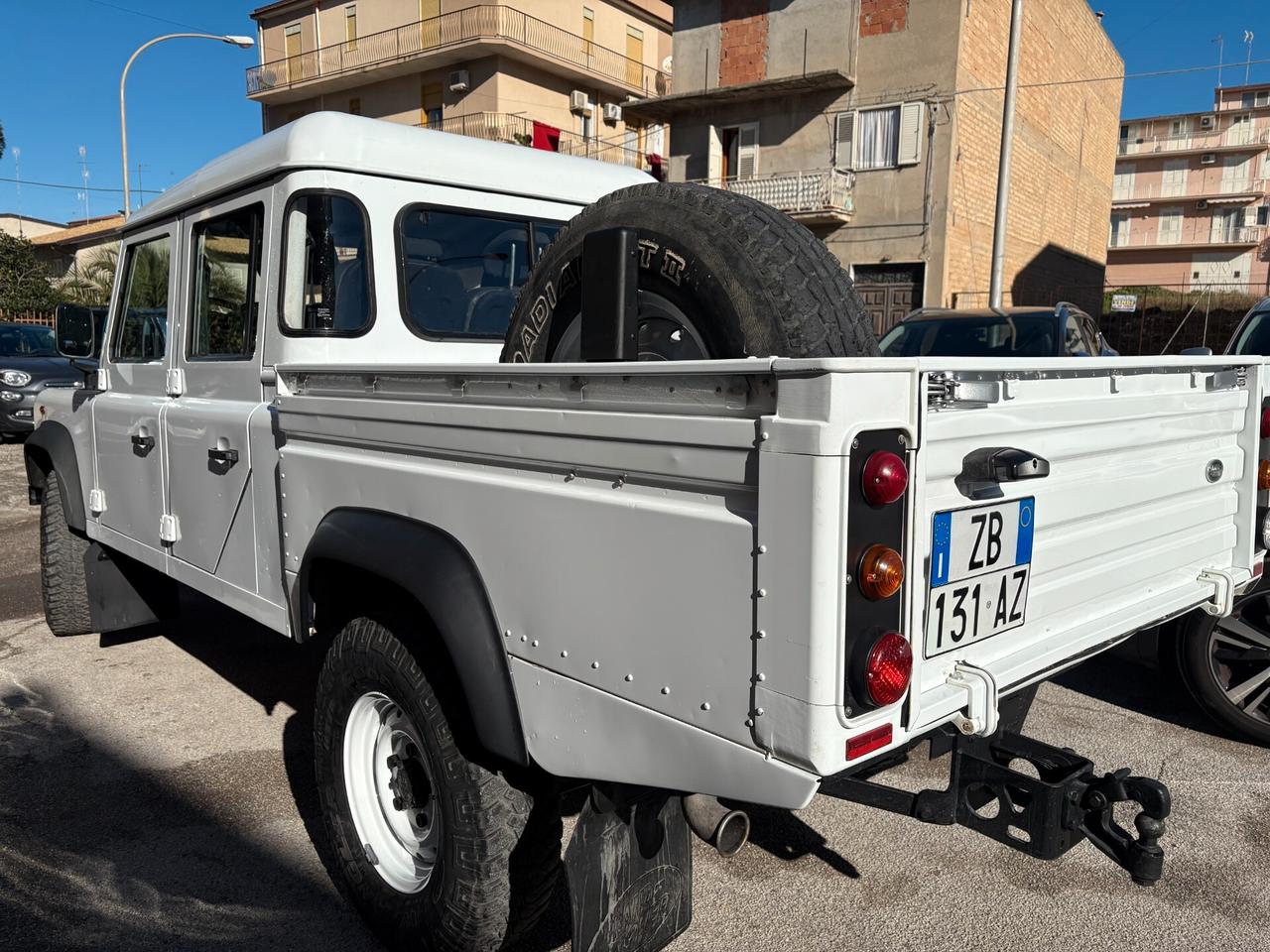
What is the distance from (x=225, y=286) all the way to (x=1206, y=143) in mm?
72863

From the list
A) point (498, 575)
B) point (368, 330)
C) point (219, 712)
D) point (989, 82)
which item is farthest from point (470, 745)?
point (989, 82)

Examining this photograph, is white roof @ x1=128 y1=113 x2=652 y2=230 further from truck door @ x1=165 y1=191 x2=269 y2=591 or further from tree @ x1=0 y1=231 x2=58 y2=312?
tree @ x1=0 y1=231 x2=58 y2=312

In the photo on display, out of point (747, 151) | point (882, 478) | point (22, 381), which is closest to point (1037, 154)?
point (747, 151)

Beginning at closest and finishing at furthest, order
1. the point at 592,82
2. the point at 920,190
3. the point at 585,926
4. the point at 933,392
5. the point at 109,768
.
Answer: the point at 933,392
the point at 585,926
the point at 109,768
the point at 920,190
the point at 592,82

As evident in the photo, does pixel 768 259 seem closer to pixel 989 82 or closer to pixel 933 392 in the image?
pixel 933 392

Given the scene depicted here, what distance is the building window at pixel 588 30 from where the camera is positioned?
1419 inches

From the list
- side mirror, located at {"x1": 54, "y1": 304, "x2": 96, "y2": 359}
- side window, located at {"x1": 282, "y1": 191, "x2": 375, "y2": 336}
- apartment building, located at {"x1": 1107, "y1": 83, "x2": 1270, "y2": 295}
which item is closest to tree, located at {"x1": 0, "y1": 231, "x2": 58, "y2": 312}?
side mirror, located at {"x1": 54, "y1": 304, "x2": 96, "y2": 359}

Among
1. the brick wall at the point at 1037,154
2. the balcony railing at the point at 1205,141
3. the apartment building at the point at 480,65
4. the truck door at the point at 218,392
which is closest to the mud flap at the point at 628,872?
the truck door at the point at 218,392

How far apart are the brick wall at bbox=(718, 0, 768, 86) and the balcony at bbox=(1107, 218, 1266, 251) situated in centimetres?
4453

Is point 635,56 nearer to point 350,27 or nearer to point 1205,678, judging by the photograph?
point 350,27

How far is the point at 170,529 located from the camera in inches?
149

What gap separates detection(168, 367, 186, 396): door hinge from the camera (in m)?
3.82

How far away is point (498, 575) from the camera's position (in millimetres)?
2150

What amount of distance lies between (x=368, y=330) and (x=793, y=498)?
2210 millimetres
